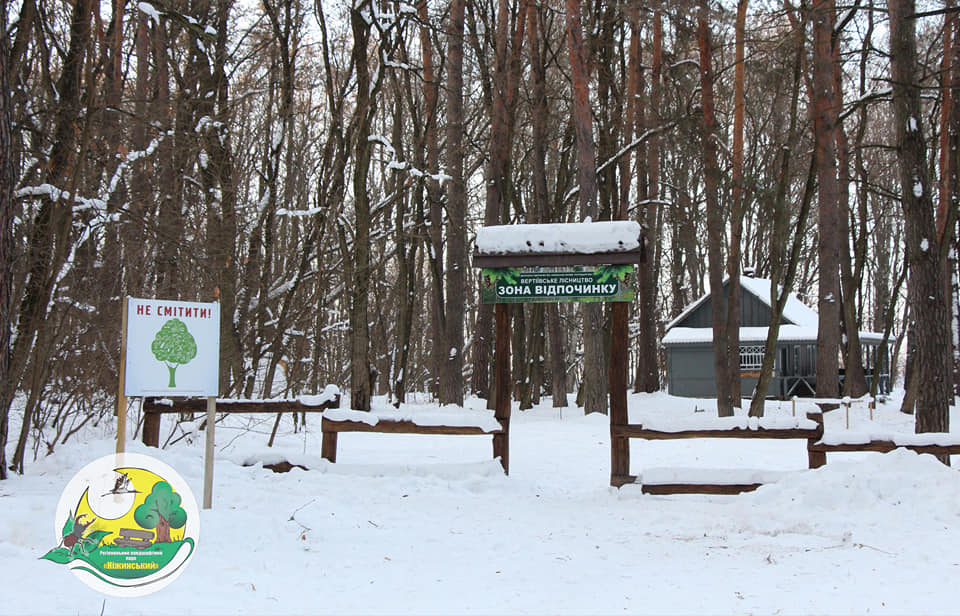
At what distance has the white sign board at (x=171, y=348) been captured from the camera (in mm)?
6531

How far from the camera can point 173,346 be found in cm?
679

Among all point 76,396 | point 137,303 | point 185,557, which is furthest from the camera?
point 76,396

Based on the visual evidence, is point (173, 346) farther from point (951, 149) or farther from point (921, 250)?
point (951, 149)

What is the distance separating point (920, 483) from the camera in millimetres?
7543

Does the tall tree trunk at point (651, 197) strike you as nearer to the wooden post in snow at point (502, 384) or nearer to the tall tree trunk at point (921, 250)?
the tall tree trunk at point (921, 250)

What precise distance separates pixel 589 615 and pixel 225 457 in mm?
6006

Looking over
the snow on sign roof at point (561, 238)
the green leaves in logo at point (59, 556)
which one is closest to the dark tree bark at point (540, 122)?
the snow on sign roof at point (561, 238)

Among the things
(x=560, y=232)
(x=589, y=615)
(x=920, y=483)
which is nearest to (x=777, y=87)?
(x=560, y=232)

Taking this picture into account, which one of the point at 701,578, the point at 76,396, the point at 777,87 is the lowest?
the point at 701,578

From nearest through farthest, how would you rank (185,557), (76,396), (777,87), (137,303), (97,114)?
(185,557) < (137,303) < (97,114) < (76,396) < (777,87)

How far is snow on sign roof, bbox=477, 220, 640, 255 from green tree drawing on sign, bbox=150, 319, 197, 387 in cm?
390

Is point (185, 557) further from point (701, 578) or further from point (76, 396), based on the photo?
point (76, 396)

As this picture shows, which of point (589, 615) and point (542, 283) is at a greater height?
point (542, 283)

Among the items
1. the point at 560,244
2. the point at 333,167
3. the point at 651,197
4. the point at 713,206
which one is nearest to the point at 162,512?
the point at 560,244
